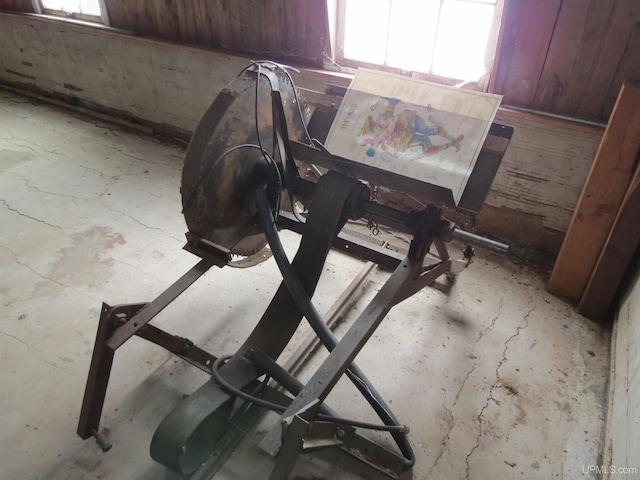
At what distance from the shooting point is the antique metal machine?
4.23 feet

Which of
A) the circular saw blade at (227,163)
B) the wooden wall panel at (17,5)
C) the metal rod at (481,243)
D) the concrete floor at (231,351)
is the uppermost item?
the wooden wall panel at (17,5)

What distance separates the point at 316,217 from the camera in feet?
4.59

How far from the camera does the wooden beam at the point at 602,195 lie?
1.88m

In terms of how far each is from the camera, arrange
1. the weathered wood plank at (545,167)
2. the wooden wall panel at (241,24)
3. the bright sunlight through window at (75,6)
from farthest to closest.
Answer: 1. the bright sunlight through window at (75,6)
2. the wooden wall panel at (241,24)
3. the weathered wood plank at (545,167)

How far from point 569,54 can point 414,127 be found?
131cm

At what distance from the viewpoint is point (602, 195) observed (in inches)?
78.9

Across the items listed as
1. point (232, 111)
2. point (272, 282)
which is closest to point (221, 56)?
point (272, 282)

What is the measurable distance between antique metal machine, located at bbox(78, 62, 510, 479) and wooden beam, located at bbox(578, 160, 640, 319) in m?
0.89

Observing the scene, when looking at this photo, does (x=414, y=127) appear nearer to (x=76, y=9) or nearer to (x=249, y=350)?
(x=249, y=350)

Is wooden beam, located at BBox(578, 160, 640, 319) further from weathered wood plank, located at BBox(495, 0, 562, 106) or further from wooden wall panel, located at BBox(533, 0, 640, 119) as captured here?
weathered wood plank, located at BBox(495, 0, 562, 106)

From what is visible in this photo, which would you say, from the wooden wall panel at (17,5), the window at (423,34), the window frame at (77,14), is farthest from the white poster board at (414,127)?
the wooden wall panel at (17,5)

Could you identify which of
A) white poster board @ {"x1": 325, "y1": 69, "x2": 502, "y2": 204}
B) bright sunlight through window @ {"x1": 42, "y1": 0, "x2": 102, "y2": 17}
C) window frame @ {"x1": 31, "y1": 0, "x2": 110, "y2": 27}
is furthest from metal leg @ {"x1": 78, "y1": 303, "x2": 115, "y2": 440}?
bright sunlight through window @ {"x1": 42, "y1": 0, "x2": 102, "y2": 17}

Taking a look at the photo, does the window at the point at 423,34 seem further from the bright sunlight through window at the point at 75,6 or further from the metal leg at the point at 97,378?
the bright sunlight through window at the point at 75,6

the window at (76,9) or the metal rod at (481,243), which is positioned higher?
the window at (76,9)
